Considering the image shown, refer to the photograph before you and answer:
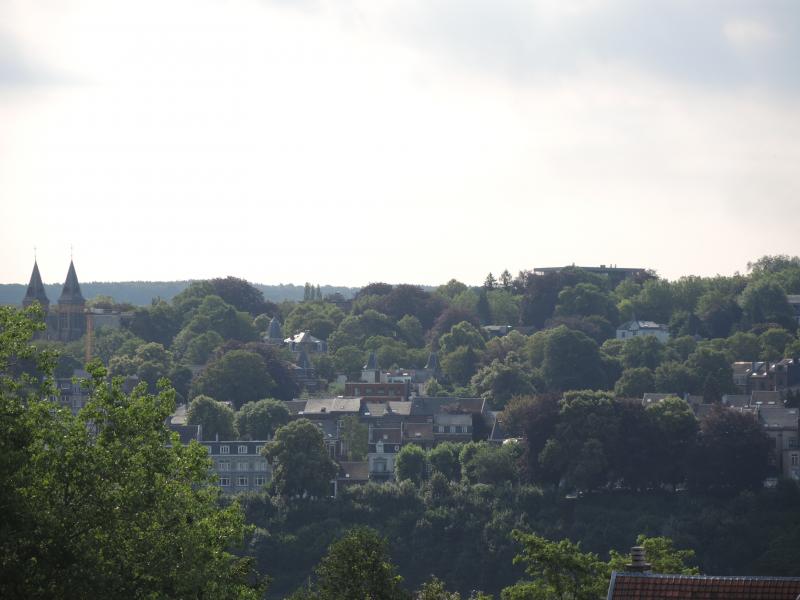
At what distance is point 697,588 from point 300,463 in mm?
76540

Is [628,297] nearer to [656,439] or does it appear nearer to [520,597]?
[656,439]

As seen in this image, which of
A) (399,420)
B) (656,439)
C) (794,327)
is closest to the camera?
(656,439)

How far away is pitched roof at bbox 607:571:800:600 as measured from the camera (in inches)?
1321

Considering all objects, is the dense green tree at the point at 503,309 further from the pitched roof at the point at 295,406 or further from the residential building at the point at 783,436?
the residential building at the point at 783,436

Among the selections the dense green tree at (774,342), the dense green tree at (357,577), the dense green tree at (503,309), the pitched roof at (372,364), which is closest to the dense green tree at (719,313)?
the dense green tree at (774,342)

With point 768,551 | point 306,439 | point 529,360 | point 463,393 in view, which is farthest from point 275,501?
point 529,360

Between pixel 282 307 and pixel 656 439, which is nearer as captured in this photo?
pixel 656 439

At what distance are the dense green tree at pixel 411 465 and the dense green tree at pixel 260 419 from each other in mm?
10360

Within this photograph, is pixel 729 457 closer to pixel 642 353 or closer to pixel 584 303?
pixel 642 353

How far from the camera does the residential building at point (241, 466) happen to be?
116625mm

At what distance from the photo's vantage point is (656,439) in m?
111

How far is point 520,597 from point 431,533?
5250cm

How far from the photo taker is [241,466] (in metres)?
118

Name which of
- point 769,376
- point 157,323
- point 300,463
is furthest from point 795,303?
point 300,463
